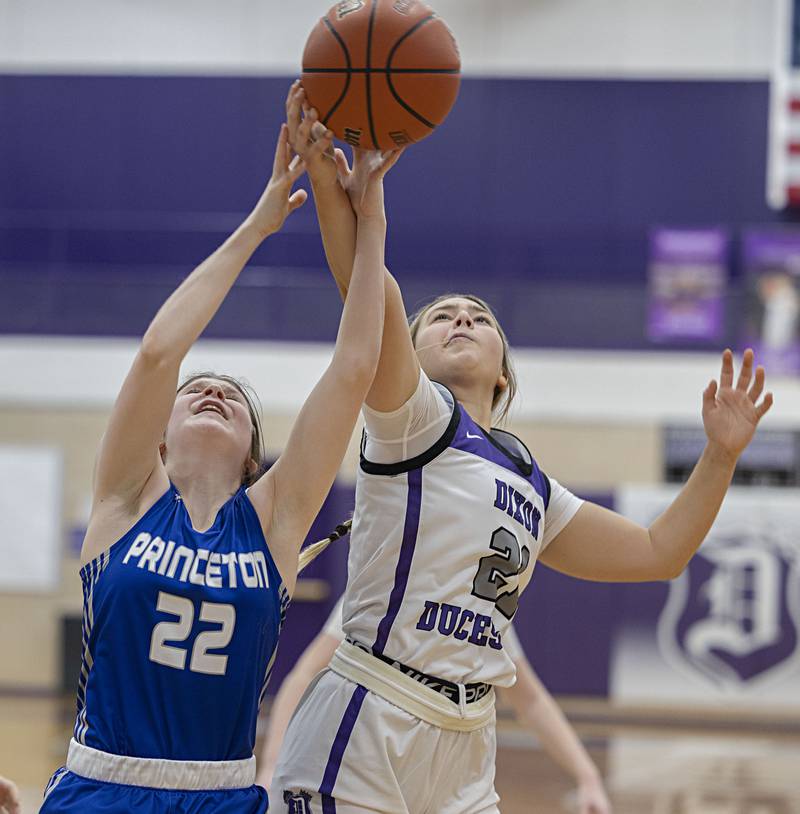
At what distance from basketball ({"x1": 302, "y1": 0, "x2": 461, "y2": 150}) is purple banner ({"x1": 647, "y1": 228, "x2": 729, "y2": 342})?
9.39 meters

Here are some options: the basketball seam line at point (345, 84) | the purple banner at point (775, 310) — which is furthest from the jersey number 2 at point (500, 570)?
the purple banner at point (775, 310)

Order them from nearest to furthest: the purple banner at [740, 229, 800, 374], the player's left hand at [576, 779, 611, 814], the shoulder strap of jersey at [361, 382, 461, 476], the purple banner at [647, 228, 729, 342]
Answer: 1. the shoulder strap of jersey at [361, 382, 461, 476]
2. the player's left hand at [576, 779, 611, 814]
3. the purple banner at [740, 229, 800, 374]
4. the purple banner at [647, 228, 729, 342]

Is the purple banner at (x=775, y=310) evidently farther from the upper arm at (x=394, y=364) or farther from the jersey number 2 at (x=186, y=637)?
the jersey number 2 at (x=186, y=637)

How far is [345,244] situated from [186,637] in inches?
35.9

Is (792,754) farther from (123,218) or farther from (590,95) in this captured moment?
(123,218)

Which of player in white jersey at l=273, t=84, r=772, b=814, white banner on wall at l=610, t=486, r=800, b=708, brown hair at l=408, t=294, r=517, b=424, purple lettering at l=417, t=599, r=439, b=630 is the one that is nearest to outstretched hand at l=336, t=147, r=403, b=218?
player in white jersey at l=273, t=84, r=772, b=814

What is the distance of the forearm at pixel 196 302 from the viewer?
2.52 meters

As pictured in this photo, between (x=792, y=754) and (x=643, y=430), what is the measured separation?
10.3 feet

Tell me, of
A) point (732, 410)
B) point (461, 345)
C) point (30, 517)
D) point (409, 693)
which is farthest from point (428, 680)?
point (30, 517)

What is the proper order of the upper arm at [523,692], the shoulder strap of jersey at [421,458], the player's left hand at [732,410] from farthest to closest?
the upper arm at [523,692]
the player's left hand at [732,410]
the shoulder strap of jersey at [421,458]

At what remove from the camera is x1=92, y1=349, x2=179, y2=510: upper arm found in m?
2.51

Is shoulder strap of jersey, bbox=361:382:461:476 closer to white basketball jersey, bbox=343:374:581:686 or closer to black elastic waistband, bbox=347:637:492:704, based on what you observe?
white basketball jersey, bbox=343:374:581:686

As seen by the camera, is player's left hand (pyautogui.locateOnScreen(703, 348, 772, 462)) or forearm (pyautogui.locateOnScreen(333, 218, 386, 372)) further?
player's left hand (pyautogui.locateOnScreen(703, 348, 772, 462))

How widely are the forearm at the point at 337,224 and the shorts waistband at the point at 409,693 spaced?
33.1 inches
